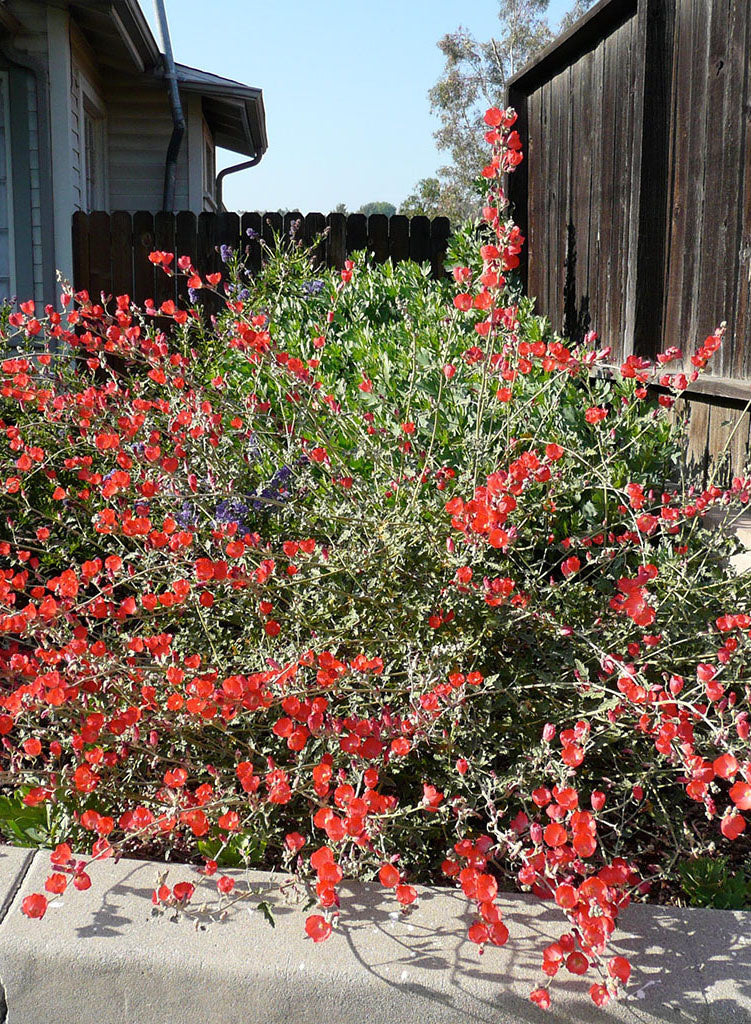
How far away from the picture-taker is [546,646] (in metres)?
2.00

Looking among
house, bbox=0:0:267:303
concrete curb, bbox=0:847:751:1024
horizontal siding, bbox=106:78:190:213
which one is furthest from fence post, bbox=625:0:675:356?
horizontal siding, bbox=106:78:190:213

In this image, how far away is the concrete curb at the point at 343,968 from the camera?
1462 mm

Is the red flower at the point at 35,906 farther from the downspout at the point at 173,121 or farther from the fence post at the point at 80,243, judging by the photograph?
the downspout at the point at 173,121

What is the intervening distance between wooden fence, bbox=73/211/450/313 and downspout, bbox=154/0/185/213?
3.83ft

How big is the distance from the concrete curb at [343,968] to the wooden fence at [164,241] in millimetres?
6726

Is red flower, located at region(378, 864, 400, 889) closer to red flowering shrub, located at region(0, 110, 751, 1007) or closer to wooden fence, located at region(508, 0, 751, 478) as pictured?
red flowering shrub, located at region(0, 110, 751, 1007)

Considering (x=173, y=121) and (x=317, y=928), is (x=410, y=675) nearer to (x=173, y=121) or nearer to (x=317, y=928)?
(x=317, y=928)

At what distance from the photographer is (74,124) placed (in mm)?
7883

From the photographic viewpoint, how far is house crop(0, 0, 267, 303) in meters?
7.25

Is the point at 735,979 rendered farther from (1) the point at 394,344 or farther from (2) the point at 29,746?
(1) the point at 394,344

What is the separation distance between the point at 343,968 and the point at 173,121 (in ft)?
31.8

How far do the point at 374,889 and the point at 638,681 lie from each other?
0.61m

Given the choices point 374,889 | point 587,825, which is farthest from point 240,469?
point 587,825

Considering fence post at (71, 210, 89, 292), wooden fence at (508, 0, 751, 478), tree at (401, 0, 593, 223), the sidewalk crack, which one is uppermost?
tree at (401, 0, 593, 223)
